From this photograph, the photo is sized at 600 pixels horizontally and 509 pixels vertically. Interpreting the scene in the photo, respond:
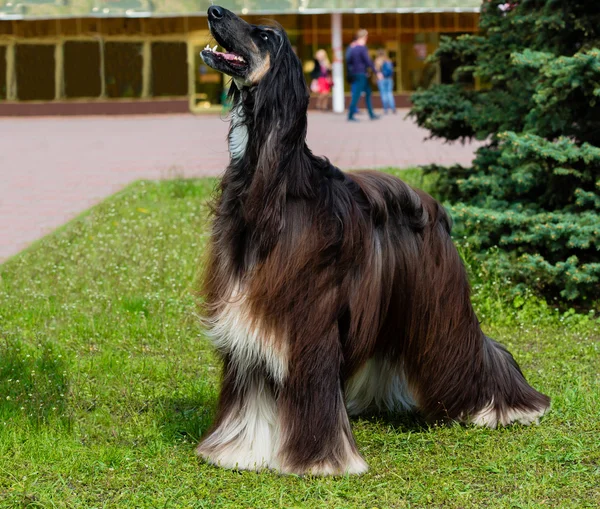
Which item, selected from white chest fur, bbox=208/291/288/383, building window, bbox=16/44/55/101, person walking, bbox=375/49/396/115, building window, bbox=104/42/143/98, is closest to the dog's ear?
white chest fur, bbox=208/291/288/383

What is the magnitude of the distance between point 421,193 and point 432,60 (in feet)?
15.8

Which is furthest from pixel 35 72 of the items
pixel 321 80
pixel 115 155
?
pixel 115 155

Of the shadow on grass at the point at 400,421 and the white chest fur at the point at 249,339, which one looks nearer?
the white chest fur at the point at 249,339

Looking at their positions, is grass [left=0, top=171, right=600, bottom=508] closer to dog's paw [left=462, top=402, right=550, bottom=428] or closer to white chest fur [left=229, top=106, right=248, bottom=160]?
dog's paw [left=462, top=402, right=550, bottom=428]

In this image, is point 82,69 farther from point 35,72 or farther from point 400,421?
point 400,421

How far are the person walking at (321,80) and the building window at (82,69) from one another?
6.84m

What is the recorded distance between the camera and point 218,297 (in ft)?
14.0

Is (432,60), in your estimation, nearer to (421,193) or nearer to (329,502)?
(421,193)

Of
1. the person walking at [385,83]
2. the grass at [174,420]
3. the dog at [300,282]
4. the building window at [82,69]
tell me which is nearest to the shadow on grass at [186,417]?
the grass at [174,420]

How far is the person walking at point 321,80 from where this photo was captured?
2802 centimetres

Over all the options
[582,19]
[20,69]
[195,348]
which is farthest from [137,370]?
[20,69]

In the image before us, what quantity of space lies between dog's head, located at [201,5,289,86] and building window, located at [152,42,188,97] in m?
26.5

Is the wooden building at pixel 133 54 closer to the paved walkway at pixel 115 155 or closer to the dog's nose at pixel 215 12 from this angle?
the paved walkway at pixel 115 155

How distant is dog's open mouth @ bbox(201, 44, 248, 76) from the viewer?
388 centimetres
